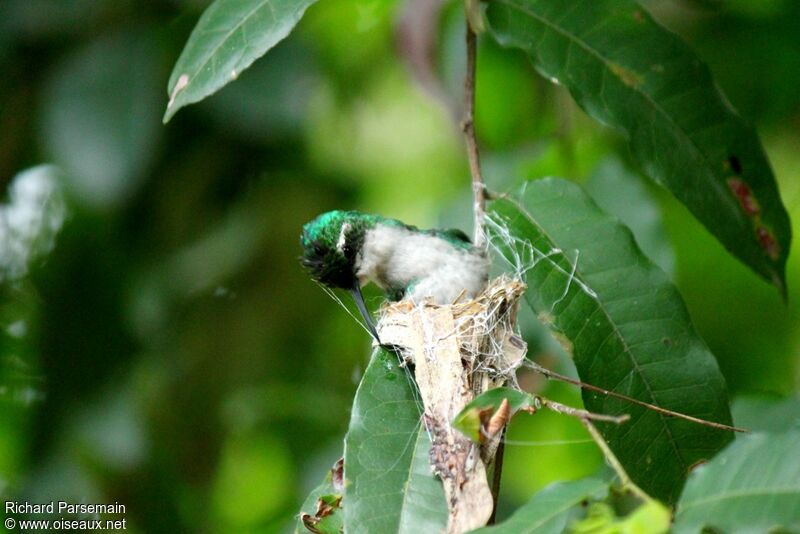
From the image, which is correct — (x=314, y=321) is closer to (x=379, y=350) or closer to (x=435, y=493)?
A: (x=379, y=350)

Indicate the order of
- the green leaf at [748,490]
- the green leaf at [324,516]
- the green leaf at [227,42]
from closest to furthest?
the green leaf at [748,490] → the green leaf at [324,516] → the green leaf at [227,42]

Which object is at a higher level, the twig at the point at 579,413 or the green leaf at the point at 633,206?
the green leaf at the point at 633,206

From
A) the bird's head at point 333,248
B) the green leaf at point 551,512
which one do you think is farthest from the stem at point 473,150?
the green leaf at point 551,512

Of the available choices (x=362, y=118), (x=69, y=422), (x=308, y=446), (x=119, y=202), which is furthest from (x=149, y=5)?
(x=308, y=446)

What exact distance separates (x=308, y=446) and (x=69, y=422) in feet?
3.70

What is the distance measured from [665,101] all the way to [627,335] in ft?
2.47

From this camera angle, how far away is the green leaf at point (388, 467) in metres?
1.76

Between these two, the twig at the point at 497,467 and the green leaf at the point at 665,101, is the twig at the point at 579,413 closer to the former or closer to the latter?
the twig at the point at 497,467

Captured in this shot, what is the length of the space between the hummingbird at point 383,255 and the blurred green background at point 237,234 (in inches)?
12.1

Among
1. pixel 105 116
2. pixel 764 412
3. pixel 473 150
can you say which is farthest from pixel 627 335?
pixel 105 116

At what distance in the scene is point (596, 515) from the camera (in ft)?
4.74

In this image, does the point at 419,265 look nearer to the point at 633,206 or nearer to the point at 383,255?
the point at 383,255

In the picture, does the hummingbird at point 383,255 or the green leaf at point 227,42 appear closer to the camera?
the green leaf at point 227,42

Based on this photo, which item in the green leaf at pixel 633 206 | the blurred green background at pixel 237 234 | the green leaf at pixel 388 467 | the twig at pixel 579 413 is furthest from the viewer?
the blurred green background at pixel 237 234
